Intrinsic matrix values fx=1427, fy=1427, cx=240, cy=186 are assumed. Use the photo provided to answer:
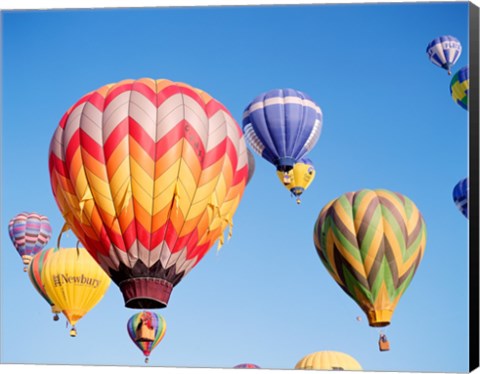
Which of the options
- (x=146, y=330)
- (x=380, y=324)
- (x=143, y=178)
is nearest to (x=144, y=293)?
(x=143, y=178)

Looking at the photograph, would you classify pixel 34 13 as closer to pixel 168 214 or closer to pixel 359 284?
pixel 168 214

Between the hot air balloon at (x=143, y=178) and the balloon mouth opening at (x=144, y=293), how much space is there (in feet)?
0.04

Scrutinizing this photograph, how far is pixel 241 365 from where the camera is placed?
645 inches

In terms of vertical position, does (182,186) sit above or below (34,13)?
below

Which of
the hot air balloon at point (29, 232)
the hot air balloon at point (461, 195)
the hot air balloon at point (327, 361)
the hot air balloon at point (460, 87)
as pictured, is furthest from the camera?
the hot air balloon at point (29, 232)

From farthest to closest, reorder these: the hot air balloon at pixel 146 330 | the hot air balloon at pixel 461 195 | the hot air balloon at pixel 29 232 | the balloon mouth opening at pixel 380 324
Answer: the hot air balloon at pixel 29 232 → the hot air balloon at pixel 146 330 → the balloon mouth opening at pixel 380 324 → the hot air balloon at pixel 461 195

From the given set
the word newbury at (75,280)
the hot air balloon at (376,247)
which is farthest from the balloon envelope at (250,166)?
the word newbury at (75,280)

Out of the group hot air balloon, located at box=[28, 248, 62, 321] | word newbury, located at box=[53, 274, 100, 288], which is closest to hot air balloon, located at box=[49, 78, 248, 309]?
word newbury, located at box=[53, 274, 100, 288]

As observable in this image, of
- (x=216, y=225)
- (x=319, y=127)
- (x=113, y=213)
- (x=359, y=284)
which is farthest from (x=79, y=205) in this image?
(x=319, y=127)

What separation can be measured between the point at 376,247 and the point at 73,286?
5.37m

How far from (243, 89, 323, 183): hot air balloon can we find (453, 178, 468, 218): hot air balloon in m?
4.26

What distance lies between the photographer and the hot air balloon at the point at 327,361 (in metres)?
18.3

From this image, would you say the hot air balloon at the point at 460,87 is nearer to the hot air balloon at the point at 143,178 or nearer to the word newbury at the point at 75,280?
the hot air balloon at the point at 143,178

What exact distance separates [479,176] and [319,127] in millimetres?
6918
